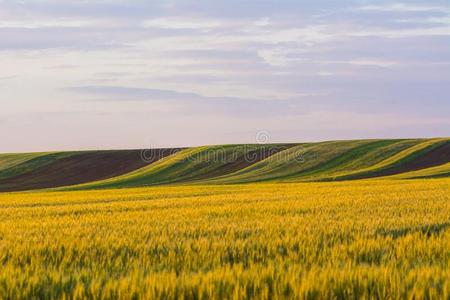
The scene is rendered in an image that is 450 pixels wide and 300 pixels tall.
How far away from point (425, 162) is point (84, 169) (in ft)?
151

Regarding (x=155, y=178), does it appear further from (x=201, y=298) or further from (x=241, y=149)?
(x=201, y=298)

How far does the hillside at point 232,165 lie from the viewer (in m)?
64.7

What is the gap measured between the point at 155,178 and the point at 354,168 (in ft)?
77.1

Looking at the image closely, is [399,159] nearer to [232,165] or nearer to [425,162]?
[425,162]

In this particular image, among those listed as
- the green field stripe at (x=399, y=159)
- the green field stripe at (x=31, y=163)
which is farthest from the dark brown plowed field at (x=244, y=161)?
the green field stripe at (x=31, y=163)

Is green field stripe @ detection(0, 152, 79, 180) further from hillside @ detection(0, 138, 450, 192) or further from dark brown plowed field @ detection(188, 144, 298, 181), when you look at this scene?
dark brown plowed field @ detection(188, 144, 298, 181)

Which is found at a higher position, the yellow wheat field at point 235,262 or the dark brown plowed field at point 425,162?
the dark brown plowed field at point 425,162

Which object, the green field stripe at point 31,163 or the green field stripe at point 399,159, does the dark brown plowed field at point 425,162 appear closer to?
the green field stripe at point 399,159

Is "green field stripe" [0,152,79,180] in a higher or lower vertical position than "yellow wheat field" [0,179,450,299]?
higher

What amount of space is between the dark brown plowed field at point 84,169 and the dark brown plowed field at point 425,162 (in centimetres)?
3523

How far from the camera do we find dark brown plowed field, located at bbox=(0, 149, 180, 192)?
73.5m

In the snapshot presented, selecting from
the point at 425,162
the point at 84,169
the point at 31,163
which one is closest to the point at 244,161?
the point at 84,169

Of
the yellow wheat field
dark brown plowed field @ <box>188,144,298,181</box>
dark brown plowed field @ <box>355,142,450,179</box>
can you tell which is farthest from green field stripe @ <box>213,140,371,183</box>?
the yellow wheat field

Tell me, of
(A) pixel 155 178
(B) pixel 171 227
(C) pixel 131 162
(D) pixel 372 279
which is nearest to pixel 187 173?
(A) pixel 155 178
